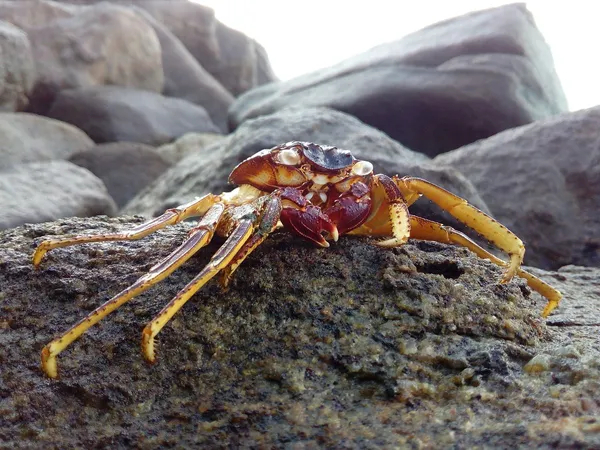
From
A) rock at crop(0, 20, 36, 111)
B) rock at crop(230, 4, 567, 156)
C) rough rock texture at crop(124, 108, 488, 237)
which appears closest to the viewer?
rough rock texture at crop(124, 108, 488, 237)

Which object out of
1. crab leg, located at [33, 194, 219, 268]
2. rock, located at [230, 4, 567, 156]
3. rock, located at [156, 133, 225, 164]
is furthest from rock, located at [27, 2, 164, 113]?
crab leg, located at [33, 194, 219, 268]

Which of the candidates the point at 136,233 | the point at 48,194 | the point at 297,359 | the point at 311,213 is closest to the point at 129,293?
the point at 136,233

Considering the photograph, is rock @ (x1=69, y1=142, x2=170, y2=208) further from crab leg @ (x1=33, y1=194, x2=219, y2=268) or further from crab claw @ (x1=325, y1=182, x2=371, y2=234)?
crab claw @ (x1=325, y1=182, x2=371, y2=234)

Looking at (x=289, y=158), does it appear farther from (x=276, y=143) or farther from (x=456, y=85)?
(x=456, y=85)

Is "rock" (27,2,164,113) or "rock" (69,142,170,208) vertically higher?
"rock" (27,2,164,113)

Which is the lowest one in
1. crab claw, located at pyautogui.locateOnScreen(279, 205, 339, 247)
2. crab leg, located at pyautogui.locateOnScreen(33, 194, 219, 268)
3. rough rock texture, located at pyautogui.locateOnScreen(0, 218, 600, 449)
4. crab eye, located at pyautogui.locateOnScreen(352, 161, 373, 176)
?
rough rock texture, located at pyautogui.locateOnScreen(0, 218, 600, 449)

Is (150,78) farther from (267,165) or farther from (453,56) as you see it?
(267,165)

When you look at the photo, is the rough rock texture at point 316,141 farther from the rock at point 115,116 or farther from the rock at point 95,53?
the rock at point 95,53
